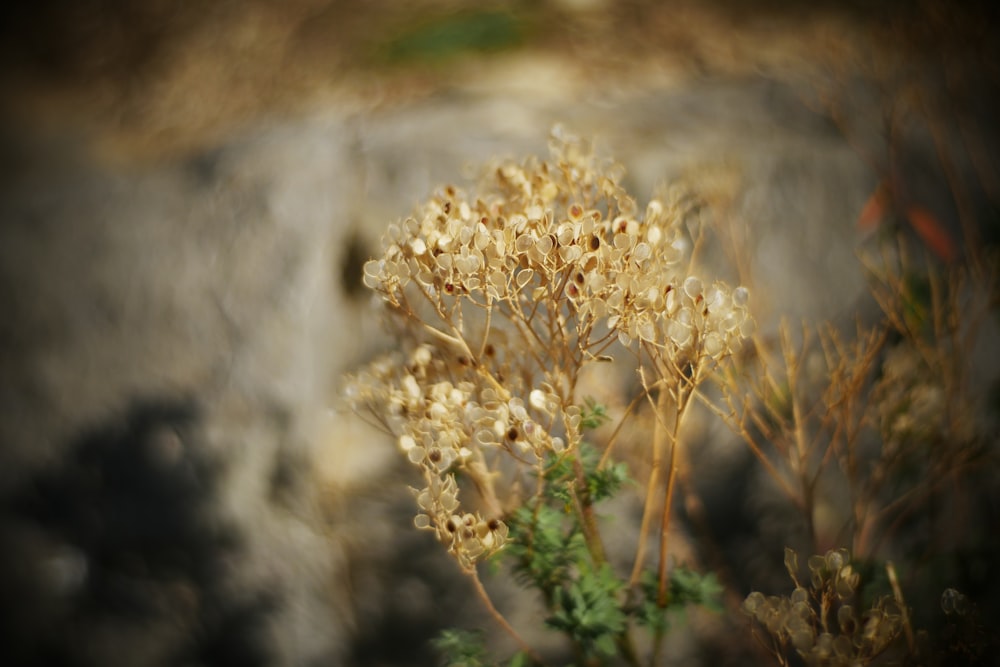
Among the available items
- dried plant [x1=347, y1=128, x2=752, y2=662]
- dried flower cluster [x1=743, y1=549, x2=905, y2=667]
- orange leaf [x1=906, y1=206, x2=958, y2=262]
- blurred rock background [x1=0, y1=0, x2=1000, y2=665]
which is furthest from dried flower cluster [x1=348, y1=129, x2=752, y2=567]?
orange leaf [x1=906, y1=206, x2=958, y2=262]

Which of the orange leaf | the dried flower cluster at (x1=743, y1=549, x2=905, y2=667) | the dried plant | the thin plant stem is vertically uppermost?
the orange leaf

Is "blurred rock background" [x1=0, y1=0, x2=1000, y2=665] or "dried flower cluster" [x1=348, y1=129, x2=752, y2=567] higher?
"blurred rock background" [x1=0, y1=0, x2=1000, y2=665]

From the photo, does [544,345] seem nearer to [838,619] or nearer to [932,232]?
[838,619]

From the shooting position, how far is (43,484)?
5.19ft

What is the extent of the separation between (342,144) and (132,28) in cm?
131

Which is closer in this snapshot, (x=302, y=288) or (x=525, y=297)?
(x=525, y=297)

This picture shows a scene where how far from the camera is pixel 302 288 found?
1.51 meters

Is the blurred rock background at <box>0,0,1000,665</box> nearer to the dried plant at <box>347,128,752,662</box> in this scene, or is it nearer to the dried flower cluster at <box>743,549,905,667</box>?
the dried plant at <box>347,128,752,662</box>

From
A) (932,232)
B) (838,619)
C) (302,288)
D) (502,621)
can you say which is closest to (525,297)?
(502,621)

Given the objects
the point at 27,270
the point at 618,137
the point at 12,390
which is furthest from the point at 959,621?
the point at 27,270

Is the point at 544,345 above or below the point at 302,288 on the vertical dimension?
below

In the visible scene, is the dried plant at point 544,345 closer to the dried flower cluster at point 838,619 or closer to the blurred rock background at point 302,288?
the dried flower cluster at point 838,619

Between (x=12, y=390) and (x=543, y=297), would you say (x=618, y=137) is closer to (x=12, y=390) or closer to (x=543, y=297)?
(x=543, y=297)

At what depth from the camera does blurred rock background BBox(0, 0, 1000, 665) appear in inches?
58.6
